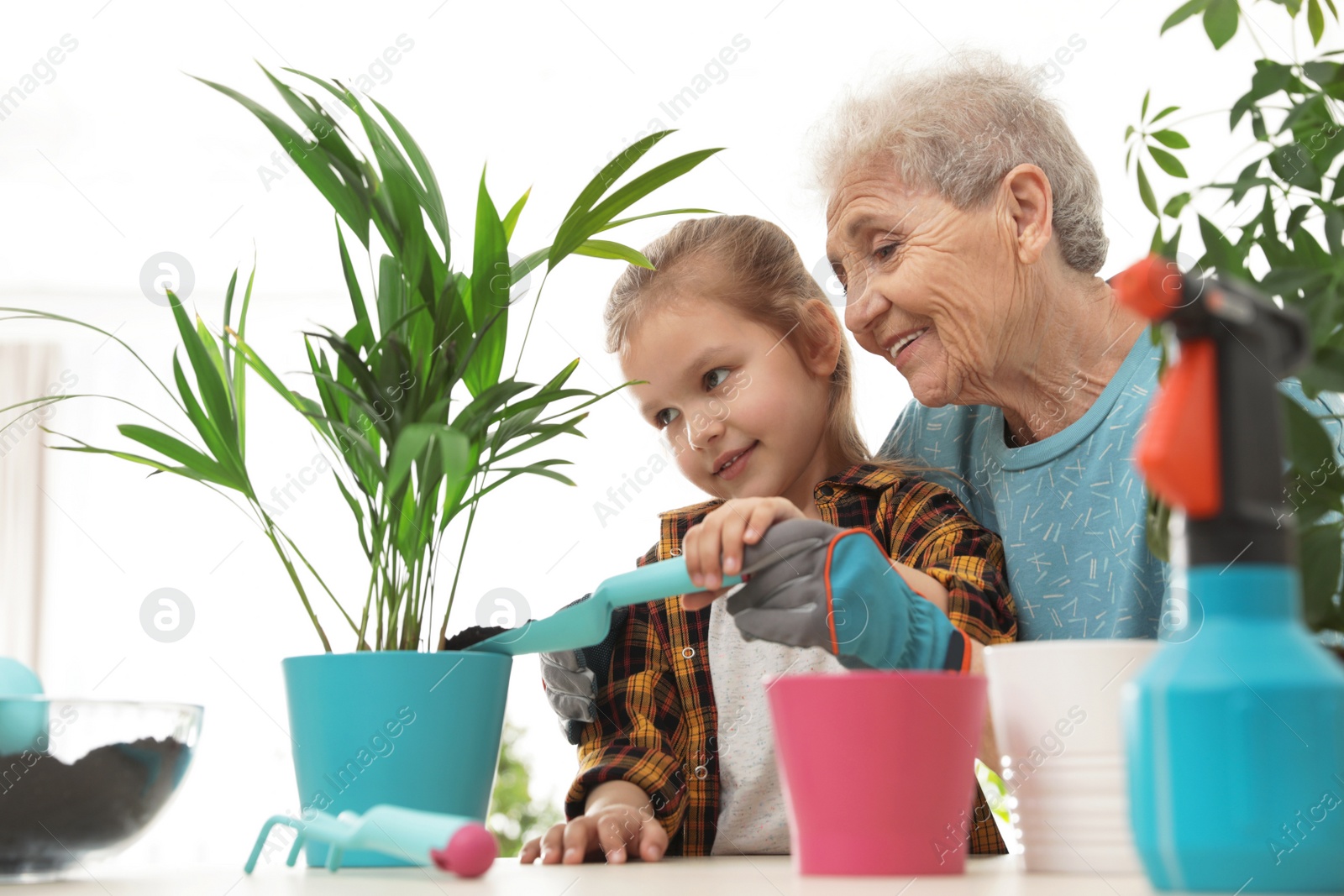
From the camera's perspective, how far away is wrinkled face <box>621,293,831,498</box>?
139cm

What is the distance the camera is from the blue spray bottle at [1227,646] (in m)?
0.30

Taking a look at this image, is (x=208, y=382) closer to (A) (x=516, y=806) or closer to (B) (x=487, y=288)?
(B) (x=487, y=288)

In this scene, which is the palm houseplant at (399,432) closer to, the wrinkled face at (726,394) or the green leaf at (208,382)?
the green leaf at (208,382)

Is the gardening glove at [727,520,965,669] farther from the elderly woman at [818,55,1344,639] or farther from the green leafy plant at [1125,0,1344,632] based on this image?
the elderly woman at [818,55,1344,639]

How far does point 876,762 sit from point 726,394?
2.89ft

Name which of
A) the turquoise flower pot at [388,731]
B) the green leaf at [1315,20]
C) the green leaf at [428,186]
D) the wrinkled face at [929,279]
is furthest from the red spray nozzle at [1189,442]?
the wrinkled face at [929,279]

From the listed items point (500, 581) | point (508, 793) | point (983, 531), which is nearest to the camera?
point (983, 531)

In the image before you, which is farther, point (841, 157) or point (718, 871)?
point (841, 157)

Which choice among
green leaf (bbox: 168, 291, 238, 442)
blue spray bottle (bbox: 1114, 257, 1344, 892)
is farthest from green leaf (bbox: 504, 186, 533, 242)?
blue spray bottle (bbox: 1114, 257, 1344, 892)

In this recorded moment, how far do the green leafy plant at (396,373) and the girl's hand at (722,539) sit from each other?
0.63ft

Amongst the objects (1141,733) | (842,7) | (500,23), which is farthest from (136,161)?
(1141,733)

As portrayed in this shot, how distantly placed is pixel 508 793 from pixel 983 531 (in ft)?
14.8

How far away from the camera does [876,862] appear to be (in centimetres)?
56

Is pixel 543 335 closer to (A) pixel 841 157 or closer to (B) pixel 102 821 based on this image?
(A) pixel 841 157
